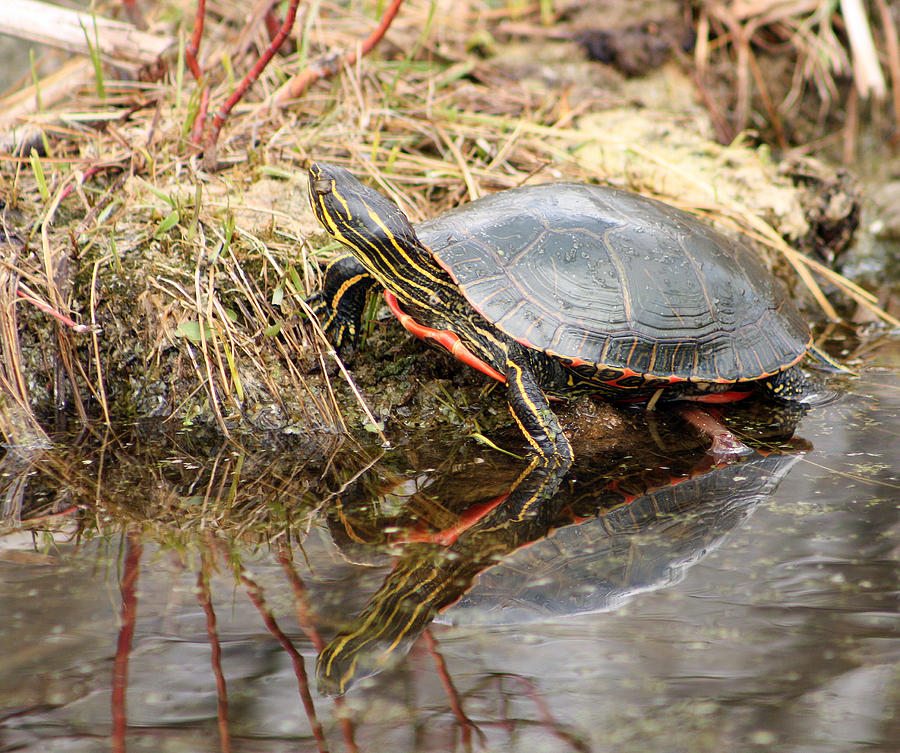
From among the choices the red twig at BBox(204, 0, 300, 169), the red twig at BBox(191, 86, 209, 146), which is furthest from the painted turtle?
the red twig at BBox(191, 86, 209, 146)

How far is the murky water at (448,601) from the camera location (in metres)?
1.72

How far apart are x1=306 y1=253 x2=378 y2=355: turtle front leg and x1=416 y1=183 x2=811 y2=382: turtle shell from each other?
0.33 meters

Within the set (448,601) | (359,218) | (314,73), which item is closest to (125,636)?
(448,601)

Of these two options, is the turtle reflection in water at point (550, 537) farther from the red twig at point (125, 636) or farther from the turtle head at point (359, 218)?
the turtle head at point (359, 218)

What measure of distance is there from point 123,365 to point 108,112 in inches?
67.8

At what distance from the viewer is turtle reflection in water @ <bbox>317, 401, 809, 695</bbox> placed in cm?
206

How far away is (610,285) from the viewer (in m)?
3.10

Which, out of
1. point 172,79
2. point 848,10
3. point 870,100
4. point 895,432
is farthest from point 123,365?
point 870,100

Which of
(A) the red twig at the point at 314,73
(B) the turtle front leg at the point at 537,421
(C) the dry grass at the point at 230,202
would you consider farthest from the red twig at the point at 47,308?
(A) the red twig at the point at 314,73

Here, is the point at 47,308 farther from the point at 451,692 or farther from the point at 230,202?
the point at 451,692

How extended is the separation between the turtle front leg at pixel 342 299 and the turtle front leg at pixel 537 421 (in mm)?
770

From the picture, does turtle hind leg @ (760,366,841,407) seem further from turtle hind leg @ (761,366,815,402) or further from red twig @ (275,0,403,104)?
red twig @ (275,0,403,104)

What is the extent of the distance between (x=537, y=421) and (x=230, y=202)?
1840mm

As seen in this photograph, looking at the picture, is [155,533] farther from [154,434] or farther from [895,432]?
→ [895,432]
